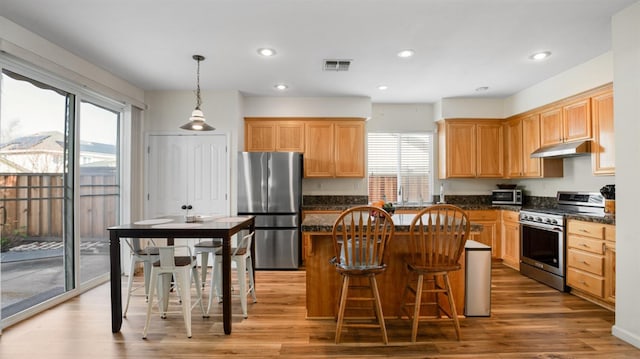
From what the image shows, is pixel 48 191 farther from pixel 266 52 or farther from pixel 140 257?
pixel 266 52

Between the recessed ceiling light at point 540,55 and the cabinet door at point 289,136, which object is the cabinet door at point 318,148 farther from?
the recessed ceiling light at point 540,55

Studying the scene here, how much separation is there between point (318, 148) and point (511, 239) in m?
3.07

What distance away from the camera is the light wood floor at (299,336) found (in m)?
2.51

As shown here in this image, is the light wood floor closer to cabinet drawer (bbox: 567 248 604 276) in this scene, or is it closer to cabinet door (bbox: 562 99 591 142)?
cabinet drawer (bbox: 567 248 604 276)

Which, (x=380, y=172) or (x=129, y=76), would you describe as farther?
(x=380, y=172)

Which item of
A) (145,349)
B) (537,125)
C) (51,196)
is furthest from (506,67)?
Answer: (51,196)

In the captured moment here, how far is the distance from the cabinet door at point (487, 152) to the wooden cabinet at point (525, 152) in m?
0.13

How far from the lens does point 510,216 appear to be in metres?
4.99

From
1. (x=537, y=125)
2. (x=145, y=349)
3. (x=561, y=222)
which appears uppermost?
(x=537, y=125)

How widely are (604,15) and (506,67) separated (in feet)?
4.18

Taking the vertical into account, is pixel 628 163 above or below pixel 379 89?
below

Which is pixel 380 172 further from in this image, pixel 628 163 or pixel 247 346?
pixel 247 346

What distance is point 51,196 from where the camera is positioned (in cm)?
354

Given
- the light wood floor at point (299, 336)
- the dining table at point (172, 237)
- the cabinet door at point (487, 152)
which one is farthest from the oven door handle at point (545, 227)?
the dining table at point (172, 237)
